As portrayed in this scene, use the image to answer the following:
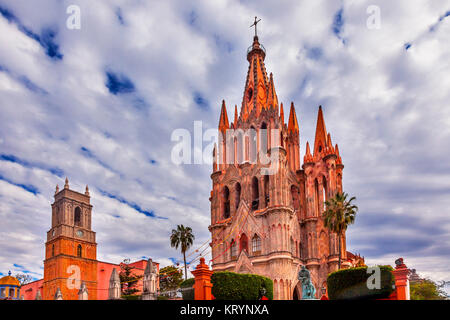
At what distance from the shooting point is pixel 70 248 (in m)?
61.5

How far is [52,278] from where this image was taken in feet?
195

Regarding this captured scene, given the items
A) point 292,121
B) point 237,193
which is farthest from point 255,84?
point 237,193

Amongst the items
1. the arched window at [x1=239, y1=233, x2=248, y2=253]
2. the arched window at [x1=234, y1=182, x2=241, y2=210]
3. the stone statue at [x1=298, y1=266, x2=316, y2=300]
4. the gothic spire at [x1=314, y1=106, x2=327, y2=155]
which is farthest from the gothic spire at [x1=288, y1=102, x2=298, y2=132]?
the stone statue at [x1=298, y1=266, x2=316, y2=300]

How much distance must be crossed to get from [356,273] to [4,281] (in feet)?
200

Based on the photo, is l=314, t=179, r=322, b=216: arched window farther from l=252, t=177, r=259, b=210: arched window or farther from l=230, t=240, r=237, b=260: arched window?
l=230, t=240, r=237, b=260: arched window

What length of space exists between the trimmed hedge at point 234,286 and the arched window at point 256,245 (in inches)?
337

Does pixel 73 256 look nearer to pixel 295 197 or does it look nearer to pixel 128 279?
pixel 128 279

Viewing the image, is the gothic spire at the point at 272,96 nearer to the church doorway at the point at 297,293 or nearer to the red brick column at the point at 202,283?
the church doorway at the point at 297,293

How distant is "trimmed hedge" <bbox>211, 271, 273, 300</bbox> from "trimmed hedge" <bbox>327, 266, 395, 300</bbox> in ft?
21.2

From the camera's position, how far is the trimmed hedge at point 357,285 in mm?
24812

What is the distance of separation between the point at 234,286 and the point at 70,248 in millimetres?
36804

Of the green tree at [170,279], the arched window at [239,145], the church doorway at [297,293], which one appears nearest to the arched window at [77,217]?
the green tree at [170,279]
